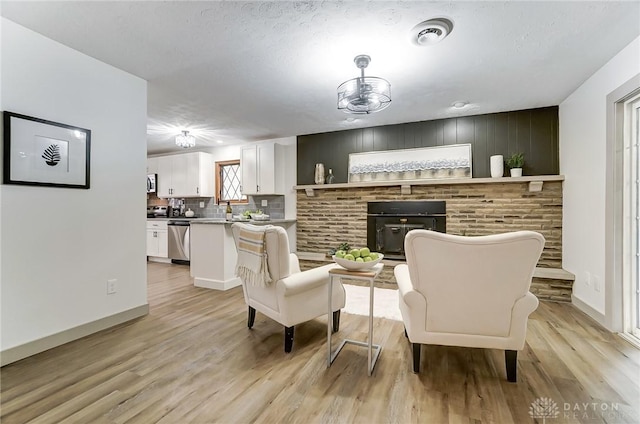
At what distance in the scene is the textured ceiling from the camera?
196 cm

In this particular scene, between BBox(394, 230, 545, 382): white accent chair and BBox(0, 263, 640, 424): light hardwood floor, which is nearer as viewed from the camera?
BBox(0, 263, 640, 424): light hardwood floor

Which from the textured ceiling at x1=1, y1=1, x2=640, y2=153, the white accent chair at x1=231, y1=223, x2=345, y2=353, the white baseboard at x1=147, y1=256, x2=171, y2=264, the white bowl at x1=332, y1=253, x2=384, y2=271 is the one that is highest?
the textured ceiling at x1=1, y1=1, x2=640, y2=153

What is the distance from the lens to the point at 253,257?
2352 millimetres

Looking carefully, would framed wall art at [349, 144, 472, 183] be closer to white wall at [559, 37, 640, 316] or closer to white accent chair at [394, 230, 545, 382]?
white wall at [559, 37, 640, 316]

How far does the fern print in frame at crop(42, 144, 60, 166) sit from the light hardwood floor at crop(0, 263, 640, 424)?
4.67 feet

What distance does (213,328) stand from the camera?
268cm

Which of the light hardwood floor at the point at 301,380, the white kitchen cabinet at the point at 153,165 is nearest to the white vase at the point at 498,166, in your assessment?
the light hardwood floor at the point at 301,380

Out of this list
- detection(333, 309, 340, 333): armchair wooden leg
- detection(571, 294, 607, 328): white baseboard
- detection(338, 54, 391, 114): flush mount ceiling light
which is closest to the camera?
detection(338, 54, 391, 114): flush mount ceiling light

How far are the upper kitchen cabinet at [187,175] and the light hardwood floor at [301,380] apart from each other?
145 inches

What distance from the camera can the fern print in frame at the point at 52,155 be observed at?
228cm

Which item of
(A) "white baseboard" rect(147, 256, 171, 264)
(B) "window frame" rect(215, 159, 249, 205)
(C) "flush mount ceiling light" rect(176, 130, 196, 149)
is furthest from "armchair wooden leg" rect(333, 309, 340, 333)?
(A) "white baseboard" rect(147, 256, 171, 264)

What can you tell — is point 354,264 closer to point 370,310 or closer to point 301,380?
point 370,310

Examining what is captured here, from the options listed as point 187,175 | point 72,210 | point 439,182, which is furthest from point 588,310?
point 187,175

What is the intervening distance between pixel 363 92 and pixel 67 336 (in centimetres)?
309
